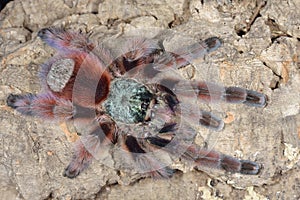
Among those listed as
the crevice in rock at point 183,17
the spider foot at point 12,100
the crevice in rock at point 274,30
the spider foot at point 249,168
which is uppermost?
the crevice in rock at point 274,30

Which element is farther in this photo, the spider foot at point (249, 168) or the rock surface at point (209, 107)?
the rock surface at point (209, 107)

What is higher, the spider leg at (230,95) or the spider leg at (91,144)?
the spider leg at (230,95)

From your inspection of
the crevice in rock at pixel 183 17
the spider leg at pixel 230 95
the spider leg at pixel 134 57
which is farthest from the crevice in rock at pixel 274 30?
the spider leg at pixel 134 57

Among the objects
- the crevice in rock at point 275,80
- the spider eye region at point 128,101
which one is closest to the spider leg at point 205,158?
the spider eye region at point 128,101

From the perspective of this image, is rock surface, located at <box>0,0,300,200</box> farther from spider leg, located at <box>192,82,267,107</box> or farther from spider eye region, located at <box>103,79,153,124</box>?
spider eye region, located at <box>103,79,153,124</box>

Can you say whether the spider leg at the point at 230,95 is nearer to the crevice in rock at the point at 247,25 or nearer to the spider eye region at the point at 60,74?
the crevice in rock at the point at 247,25

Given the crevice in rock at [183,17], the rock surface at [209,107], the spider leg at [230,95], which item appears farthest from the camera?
the crevice in rock at [183,17]

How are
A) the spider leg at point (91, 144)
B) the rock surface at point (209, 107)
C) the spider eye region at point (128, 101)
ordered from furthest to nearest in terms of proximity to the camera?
the rock surface at point (209, 107) < the spider leg at point (91, 144) < the spider eye region at point (128, 101)
